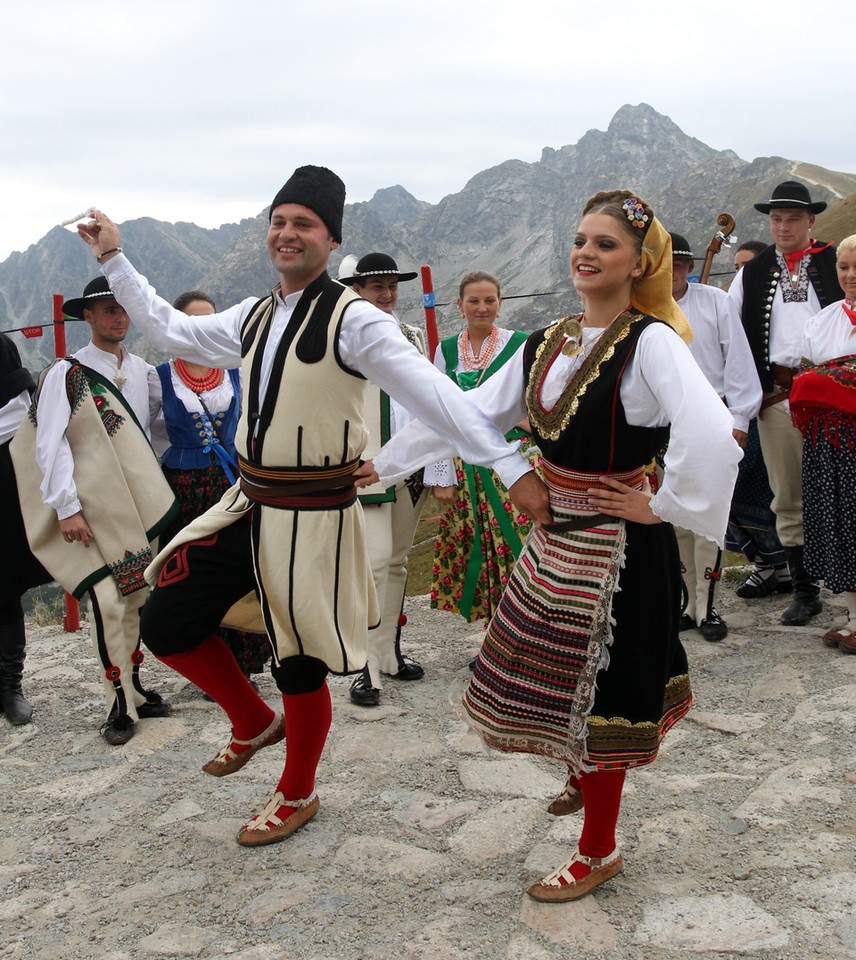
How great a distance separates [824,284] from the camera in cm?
557

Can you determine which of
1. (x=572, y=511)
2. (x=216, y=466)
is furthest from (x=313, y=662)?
(x=216, y=466)

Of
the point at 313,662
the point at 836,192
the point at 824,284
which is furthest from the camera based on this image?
the point at 836,192

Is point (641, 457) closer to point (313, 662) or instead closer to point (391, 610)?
point (313, 662)

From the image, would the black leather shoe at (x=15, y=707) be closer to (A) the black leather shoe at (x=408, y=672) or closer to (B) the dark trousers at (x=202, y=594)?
(A) the black leather shoe at (x=408, y=672)

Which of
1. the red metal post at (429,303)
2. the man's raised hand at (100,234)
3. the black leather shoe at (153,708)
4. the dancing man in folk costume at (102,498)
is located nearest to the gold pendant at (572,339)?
the man's raised hand at (100,234)

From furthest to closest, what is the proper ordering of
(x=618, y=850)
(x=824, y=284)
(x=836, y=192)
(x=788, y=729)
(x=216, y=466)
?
(x=836, y=192), (x=824, y=284), (x=216, y=466), (x=788, y=729), (x=618, y=850)

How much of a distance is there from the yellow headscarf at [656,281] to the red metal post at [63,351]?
355 cm

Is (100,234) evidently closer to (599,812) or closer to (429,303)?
(599,812)

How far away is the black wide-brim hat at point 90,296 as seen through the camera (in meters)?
4.57

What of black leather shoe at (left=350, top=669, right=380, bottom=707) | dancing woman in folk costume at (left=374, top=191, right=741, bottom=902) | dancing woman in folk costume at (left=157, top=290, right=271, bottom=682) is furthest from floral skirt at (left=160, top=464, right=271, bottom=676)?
dancing woman in folk costume at (left=374, top=191, right=741, bottom=902)

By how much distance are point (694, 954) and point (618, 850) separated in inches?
18.8

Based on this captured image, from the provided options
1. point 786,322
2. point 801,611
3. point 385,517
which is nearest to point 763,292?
point 786,322

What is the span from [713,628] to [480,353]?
205 centimetres

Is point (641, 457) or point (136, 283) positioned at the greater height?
point (136, 283)
